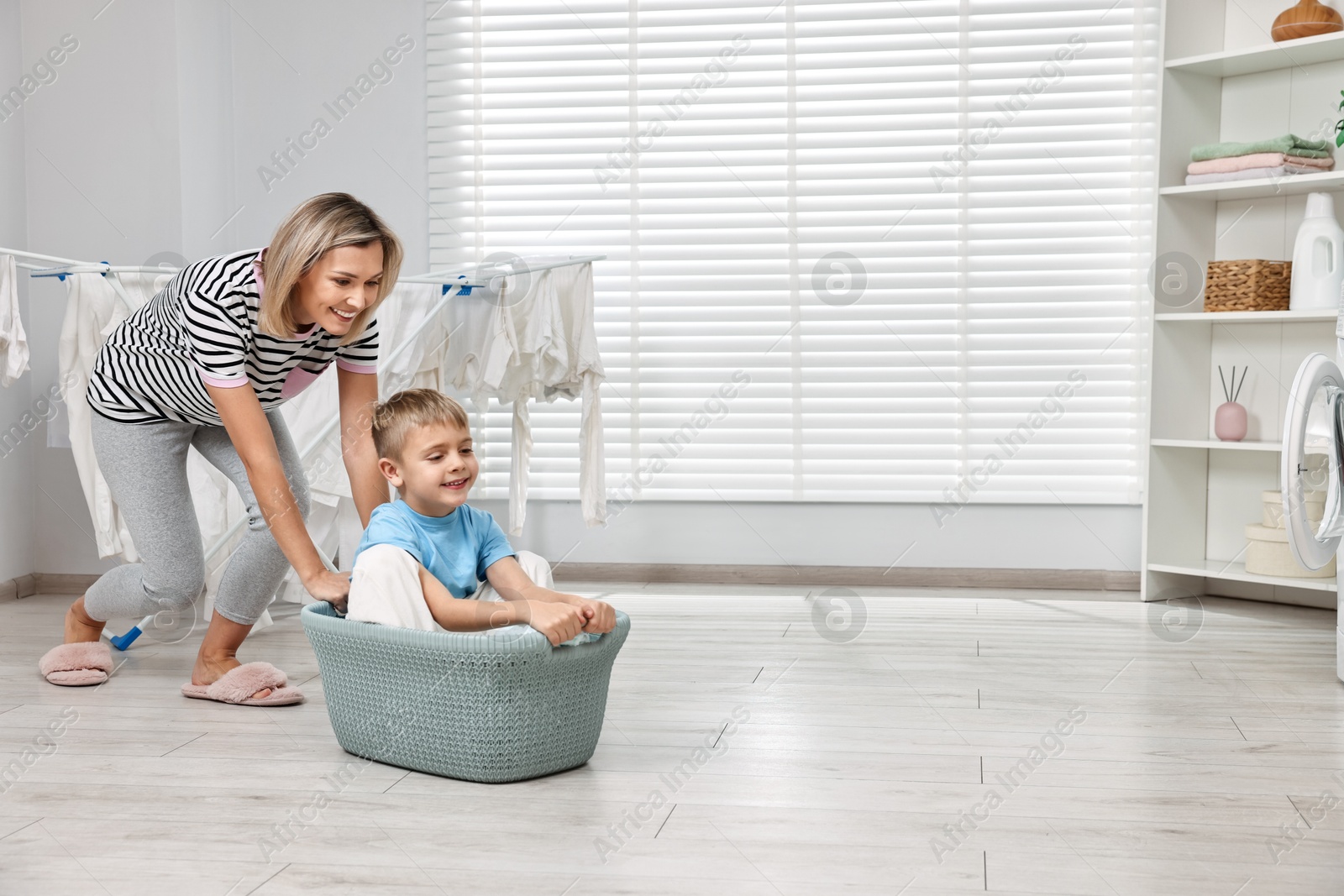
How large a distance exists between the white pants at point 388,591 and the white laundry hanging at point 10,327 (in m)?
1.24

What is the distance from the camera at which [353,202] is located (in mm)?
1811

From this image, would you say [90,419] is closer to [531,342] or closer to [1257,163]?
[531,342]

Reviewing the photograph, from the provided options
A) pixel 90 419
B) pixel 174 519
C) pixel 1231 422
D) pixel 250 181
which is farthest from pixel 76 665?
pixel 1231 422

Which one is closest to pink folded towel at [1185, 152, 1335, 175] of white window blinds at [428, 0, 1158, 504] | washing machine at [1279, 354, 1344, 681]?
white window blinds at [428, 0, 1158, 504]

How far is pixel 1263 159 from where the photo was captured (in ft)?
9.50

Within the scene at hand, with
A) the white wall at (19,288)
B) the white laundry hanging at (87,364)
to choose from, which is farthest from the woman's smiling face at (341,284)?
the white wall at (19,288)

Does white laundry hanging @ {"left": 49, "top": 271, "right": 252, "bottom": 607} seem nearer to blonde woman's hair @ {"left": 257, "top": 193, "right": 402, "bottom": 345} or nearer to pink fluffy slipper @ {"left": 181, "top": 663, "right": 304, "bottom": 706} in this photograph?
pink fluffy slipper @ {"left": 181, "top": 663, "right": 304, "bottom": 706}

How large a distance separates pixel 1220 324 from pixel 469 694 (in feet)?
8.34

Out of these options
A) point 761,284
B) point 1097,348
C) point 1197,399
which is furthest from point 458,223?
point 1197,399

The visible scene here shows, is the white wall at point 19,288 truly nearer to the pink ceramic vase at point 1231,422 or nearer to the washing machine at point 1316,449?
the washing machine at point 1316,449

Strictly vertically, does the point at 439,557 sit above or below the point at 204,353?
below

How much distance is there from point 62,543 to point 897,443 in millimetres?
2485

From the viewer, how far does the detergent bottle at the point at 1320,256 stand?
9.46ft

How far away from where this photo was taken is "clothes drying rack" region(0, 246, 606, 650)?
2551 mm
